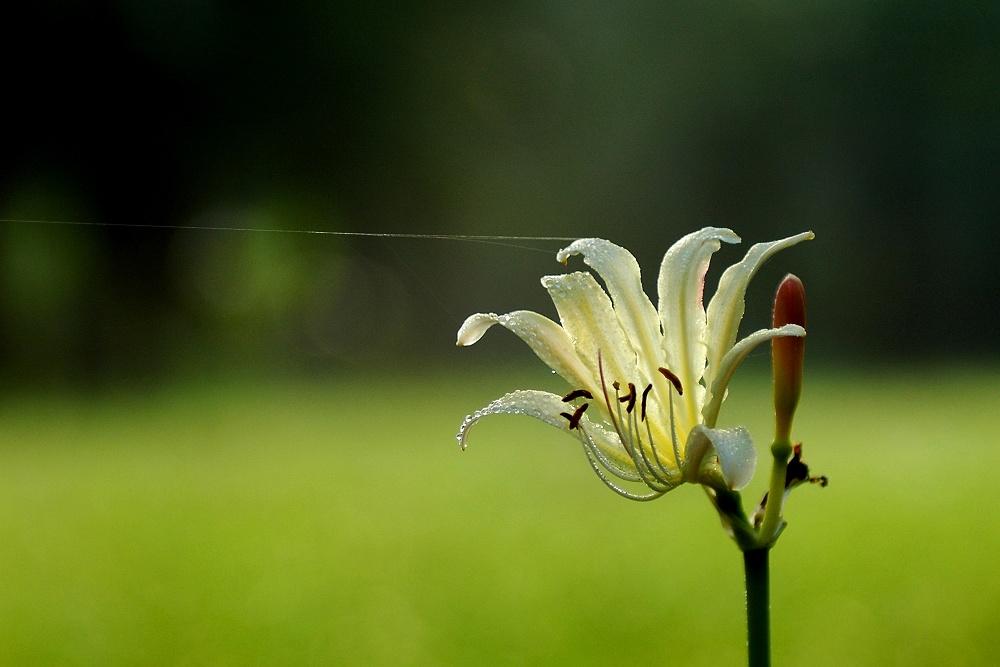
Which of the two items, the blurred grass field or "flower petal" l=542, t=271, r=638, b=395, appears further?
the blurred grass field

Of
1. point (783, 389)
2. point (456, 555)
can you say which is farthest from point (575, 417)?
point (456, 555)

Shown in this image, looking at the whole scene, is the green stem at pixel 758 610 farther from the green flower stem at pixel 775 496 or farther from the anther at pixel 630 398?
the anther at pixel 630 398

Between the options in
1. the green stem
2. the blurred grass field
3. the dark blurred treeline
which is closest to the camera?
the green stem

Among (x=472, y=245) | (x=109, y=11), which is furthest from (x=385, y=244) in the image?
(x=109, y=11)

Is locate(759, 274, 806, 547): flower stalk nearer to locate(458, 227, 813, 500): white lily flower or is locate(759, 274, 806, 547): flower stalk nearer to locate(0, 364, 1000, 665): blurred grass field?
locate(458, 227, 813, 500): white lily flower

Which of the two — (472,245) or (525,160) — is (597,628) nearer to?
(472,245)

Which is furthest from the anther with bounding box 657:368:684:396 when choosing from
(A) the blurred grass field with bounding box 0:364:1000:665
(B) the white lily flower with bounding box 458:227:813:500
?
(A) the blurred grass field with bounding box 0:364:1000:665
